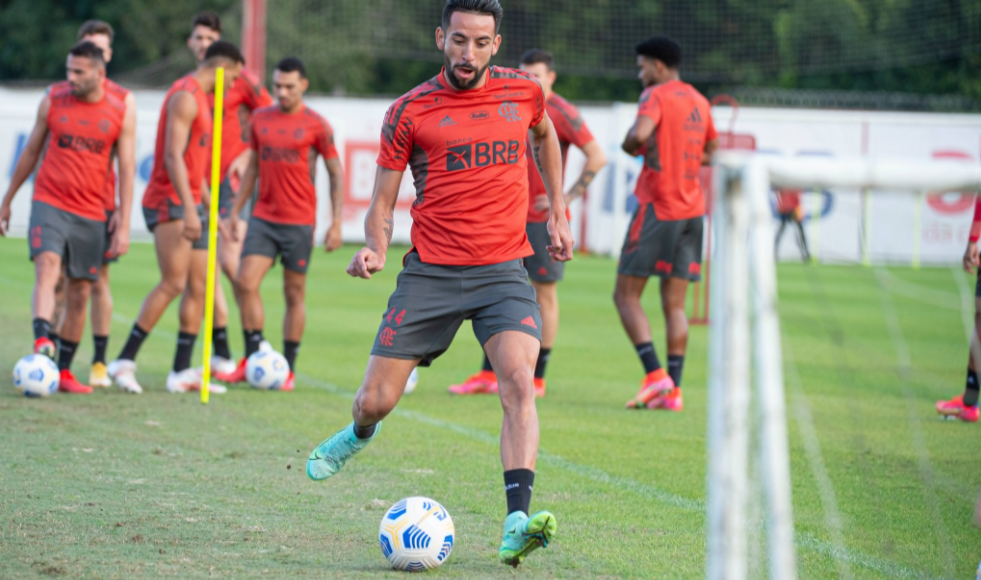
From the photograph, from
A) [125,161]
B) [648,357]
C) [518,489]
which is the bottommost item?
[648,357]

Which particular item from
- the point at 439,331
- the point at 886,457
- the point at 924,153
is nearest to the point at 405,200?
the point at 924,153

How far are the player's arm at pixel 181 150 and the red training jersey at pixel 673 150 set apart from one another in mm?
3089

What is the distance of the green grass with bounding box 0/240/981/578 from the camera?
4.34 meters

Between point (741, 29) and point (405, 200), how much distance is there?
15.9m

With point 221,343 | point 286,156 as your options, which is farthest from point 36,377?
point 286,156

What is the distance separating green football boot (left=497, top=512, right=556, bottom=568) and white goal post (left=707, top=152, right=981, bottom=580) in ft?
3.60

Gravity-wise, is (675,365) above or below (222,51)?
below

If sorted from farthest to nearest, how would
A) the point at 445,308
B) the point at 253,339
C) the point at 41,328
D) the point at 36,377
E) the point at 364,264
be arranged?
the point at 253,339 → the point at 41,328 → the point at 36,377 → the point at 445,308 → the point at 364,264

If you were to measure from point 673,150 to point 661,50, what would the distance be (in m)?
0.70

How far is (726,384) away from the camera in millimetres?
A: 2848

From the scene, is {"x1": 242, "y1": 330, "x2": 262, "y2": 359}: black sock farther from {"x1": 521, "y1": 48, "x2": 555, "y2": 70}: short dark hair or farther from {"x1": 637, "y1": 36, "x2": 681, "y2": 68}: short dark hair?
{"x1": 637, "y1": 36, "x2": 681, "y2": 68}: short dark hair

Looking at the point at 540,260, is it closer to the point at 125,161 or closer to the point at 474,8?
the point at 125,161

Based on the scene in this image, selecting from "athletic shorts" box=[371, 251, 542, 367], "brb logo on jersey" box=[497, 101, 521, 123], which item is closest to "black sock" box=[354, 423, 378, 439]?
"athletic shorts" box=[371, 251, 542, 367]

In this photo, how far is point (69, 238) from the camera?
805 cm
